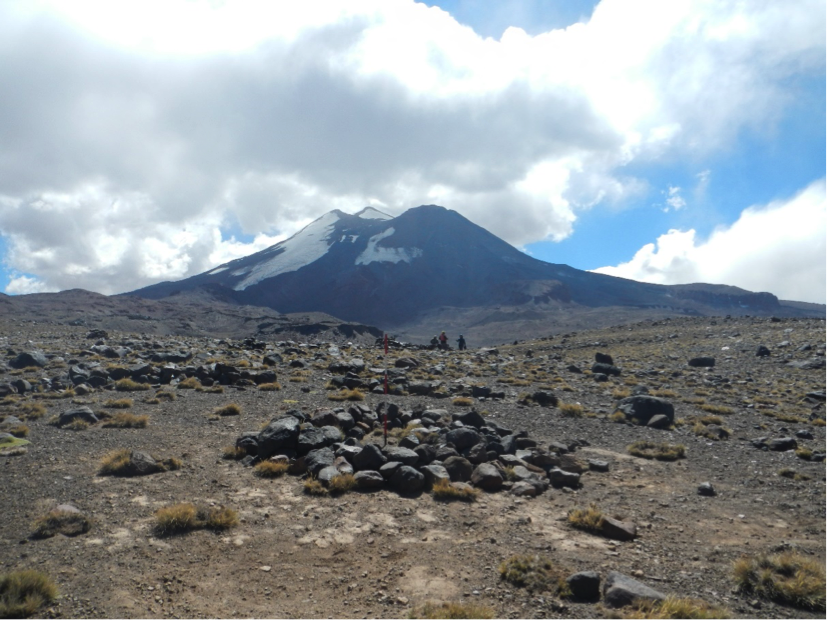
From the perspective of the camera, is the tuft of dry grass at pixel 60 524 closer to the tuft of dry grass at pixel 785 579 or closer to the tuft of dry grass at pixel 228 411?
the tuft of dry grass at pixel 228 411

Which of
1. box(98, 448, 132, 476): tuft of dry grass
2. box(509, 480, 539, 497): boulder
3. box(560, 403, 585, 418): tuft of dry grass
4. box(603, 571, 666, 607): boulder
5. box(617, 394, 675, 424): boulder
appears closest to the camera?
box(603, 571, 666, 607): boulder

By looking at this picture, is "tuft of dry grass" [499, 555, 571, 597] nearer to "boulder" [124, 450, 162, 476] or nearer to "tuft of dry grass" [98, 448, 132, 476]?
"boulder" [124, 450, 162, 476]

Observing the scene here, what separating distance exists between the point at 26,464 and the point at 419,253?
18939 centimetres

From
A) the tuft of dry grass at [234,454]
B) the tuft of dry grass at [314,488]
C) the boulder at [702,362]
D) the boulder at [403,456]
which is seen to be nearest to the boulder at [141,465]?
the tuft of dry grass at [234,454]

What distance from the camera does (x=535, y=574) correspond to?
556 centimetres

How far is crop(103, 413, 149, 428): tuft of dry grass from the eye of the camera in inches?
445

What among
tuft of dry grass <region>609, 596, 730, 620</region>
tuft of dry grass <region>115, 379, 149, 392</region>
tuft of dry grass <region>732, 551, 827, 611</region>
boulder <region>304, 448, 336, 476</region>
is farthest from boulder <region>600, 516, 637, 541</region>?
tuft of dry grass <region>115, 379, 149, 392</region>

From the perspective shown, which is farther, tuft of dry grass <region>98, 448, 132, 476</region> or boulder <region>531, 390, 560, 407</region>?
boulder <region>531, 390, 560, 407</region>

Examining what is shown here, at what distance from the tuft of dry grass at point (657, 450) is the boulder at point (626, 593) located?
247 inches

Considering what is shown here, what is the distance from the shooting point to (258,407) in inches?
561

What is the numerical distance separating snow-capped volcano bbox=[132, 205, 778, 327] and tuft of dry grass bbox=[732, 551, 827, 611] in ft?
462

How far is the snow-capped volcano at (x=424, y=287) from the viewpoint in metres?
158

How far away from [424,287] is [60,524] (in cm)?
16722

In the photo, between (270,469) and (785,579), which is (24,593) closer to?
(270,469)
